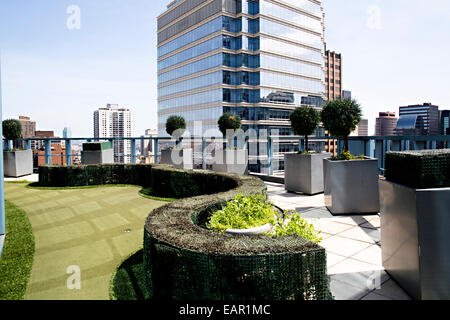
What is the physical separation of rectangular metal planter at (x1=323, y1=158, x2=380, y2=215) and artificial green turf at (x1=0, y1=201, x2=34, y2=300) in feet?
18.9

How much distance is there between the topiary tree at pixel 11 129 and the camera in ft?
45.2

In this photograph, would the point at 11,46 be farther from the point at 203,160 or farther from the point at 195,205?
the point at 203,160

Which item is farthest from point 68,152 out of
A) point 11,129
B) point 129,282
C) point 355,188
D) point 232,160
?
point 355,188

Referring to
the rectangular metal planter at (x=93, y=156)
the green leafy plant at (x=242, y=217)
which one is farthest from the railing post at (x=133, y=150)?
the green leafy plant at (x=242, y=217)

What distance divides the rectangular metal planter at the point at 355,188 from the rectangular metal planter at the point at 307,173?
2167 millimetres

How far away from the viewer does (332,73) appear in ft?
397

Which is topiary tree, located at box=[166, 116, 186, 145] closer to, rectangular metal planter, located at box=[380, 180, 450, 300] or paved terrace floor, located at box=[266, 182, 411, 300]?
paved terrace floor, located at box=[266, 182, 411, 300]

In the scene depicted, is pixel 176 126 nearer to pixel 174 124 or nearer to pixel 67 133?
pixel 174 124

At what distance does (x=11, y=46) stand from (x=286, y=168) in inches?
303

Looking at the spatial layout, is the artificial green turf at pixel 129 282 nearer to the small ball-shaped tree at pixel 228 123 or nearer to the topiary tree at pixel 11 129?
the small ball-shaped tree at pixel 228 123

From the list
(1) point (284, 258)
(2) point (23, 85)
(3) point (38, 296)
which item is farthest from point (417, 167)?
(2) point (23, 85)

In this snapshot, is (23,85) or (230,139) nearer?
(23,85)

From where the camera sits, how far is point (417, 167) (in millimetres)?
2953
